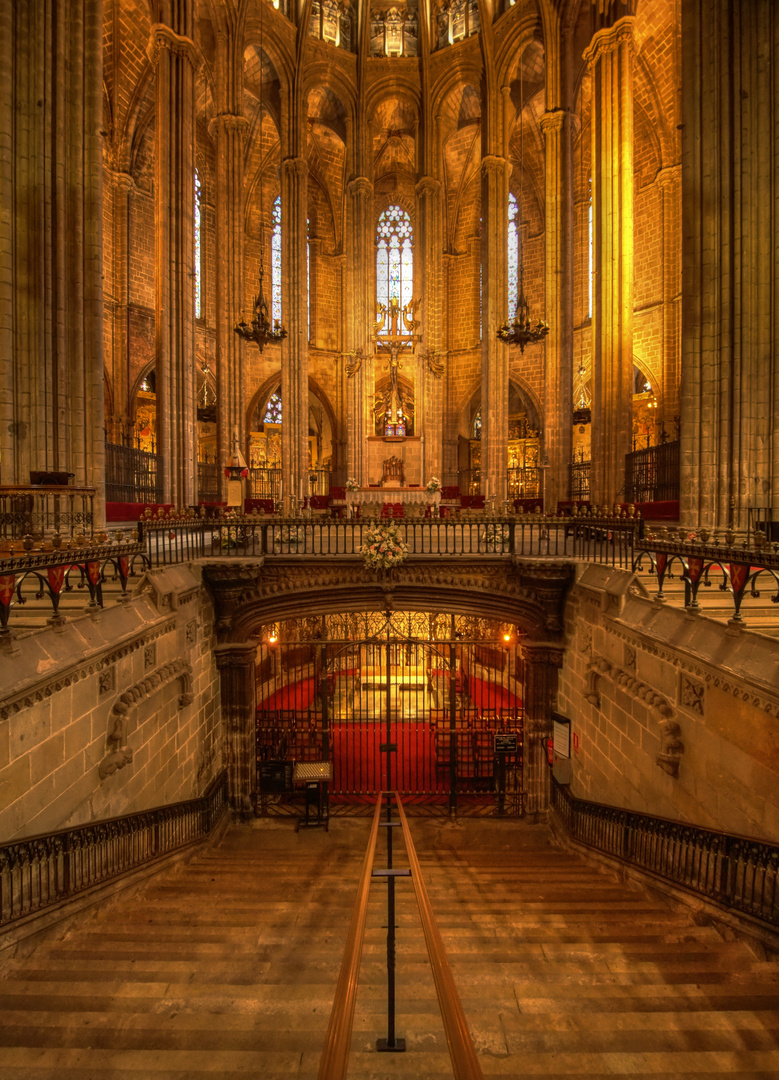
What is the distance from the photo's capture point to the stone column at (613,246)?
49.4 feet

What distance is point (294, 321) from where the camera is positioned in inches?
805

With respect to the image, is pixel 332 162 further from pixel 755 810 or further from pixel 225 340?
pixel 755 810

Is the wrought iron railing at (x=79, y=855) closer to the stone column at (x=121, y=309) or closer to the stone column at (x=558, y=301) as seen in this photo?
the stone column at (x=558, y=301)

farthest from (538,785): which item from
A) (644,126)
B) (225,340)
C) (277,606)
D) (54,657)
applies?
(644,126)

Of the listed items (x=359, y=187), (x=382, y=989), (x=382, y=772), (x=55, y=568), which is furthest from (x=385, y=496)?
(x=382, y=989)

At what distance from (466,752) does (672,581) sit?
21.3 ft

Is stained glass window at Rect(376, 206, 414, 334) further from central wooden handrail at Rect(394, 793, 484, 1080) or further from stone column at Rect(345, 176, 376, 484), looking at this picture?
central wooden handrail at Rect(394, 793, 484, 1080)

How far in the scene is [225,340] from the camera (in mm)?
18688

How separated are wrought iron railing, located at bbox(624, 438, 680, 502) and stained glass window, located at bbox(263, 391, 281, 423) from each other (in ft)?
60.4

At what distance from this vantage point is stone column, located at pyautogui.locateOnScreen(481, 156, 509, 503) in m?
20.1

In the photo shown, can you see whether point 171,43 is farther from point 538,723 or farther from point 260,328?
point 538,723

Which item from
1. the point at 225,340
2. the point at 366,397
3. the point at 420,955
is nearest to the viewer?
the point at 420,955

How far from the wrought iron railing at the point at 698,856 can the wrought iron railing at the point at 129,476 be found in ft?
38.9

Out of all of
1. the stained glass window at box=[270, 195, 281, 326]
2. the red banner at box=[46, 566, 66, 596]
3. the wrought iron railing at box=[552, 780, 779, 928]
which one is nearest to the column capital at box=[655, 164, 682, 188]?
the stained glass window at box=[270, 195, 281, 326]
